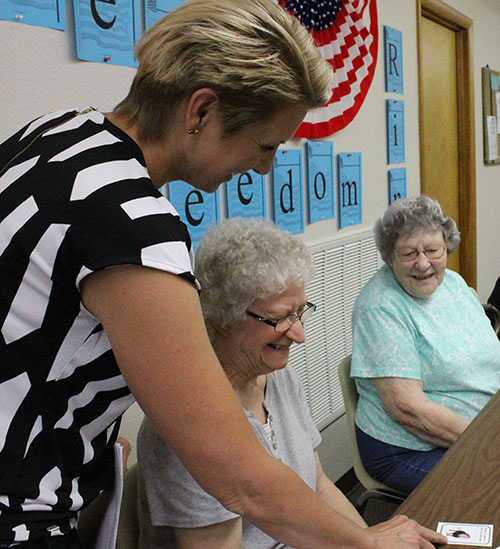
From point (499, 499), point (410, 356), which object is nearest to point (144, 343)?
point (499, 499)

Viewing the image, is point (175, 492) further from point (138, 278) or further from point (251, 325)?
point (138, 278)

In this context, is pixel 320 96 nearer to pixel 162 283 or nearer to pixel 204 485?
pixel 162 283

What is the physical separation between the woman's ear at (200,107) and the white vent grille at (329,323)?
1.64 m

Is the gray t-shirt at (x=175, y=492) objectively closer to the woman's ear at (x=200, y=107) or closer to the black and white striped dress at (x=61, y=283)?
the black and white striped dress at (x=61, y=283)

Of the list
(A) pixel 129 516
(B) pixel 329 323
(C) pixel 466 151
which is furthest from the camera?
(C) pixel 466 151

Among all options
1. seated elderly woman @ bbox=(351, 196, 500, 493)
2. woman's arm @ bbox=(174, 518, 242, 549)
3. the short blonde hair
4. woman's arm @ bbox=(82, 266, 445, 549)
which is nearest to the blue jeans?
seated elderly woman @ bbox=(351, 196, 500, 493)

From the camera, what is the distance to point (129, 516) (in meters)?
1.17

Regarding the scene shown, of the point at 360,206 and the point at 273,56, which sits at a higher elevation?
the point at 273,56

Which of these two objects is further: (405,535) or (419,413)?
(419,413)

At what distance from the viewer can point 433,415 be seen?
1.81m

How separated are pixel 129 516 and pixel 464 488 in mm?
660

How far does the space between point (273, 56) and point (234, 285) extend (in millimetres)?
527

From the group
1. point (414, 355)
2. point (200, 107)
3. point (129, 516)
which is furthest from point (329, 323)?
point (200, 107)

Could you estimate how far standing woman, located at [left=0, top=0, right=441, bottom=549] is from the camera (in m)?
0.74
